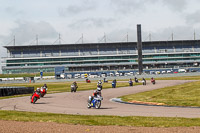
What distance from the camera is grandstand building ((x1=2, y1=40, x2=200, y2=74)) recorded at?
6368 inches

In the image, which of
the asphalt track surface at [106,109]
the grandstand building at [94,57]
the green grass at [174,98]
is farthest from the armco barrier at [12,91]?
the grandstand building at [94,57]

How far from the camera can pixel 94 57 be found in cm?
16300

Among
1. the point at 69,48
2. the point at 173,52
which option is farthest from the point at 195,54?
the point at 69,48

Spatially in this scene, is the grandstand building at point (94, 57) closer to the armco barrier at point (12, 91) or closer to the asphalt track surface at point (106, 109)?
the armco barrier at point (12, 91)

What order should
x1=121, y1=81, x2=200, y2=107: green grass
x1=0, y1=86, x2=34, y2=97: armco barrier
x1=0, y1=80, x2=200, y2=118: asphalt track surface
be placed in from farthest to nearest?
x1=0, y1=86, x2=34, y2=97: armco barrier < x1=121, y1=81, x2=200, y2=107: green grass < x1=0, y1=80, x2=200, y2=118: asphalt track surface

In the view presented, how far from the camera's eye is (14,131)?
1188 centimetres

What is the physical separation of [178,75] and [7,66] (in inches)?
4021

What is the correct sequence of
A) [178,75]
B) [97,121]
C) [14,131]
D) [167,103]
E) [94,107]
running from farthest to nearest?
[178,75], [167,103], [94,107], [97,121], [14,131]

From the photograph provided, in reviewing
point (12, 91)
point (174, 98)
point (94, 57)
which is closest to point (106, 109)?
point (174, 98)

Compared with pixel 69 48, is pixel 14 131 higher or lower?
lower

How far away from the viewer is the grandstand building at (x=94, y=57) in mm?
161750

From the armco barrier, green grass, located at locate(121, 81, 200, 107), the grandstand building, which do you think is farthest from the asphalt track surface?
the grandstand building

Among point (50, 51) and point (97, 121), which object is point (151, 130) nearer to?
point (97, 121)

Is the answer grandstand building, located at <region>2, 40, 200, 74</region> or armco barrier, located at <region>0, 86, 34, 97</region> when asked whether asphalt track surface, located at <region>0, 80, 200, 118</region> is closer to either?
armco barrier, located at <region>0, 86, 34, 97</region>
